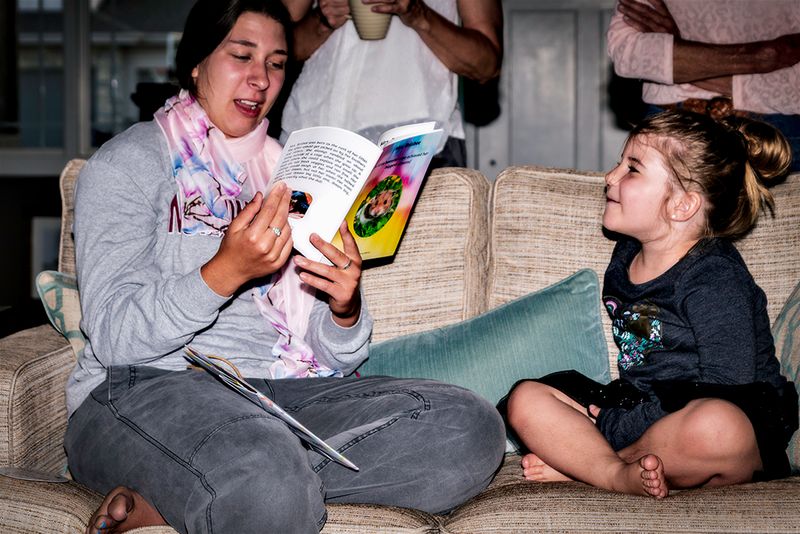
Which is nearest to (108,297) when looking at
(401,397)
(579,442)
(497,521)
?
(401,397)

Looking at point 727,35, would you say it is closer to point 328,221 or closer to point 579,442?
point 579,442

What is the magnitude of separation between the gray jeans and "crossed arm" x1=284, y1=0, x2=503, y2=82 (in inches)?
37.4

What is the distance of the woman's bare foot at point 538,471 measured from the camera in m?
1.57

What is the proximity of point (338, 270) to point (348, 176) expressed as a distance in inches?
7.7

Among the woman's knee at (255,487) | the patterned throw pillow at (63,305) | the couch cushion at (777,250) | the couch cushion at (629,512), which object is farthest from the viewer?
the couch cushion at (777,250)

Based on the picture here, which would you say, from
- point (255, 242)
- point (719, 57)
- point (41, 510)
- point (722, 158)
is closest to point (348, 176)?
point (255, 242)

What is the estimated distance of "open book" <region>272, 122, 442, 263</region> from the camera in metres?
1.31

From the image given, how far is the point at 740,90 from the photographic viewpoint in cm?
220

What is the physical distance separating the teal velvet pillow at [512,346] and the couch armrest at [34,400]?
59 cm

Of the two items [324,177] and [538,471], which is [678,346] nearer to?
[538,471]

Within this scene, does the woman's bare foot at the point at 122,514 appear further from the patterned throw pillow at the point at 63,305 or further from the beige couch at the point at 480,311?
the patterned throw pillow at the point at 63,305

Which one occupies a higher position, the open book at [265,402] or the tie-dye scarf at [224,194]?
the tie-dye scarf at [224,194]

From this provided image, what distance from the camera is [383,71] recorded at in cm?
226

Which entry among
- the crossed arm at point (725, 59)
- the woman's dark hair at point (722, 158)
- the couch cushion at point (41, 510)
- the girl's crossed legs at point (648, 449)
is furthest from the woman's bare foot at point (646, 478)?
the crossed arm at point (725, 59)
